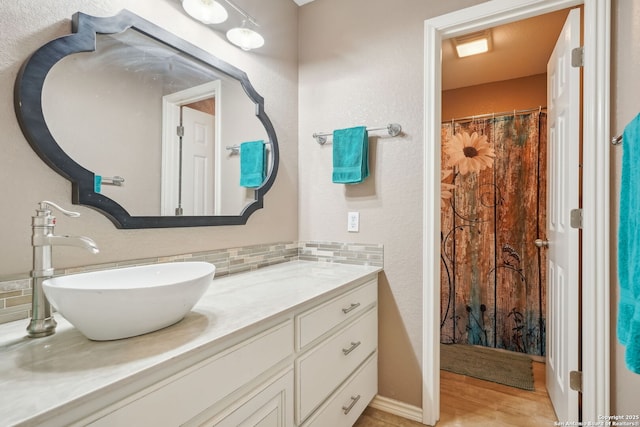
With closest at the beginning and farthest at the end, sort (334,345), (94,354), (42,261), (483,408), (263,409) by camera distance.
A: 1. (94,354)
2. (42,261)
3. (263,409)
4. (334,345)
5. (483,408)

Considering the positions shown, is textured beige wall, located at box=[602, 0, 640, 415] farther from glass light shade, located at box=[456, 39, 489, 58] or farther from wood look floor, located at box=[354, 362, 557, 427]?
glass light shade, located at box=[456, 39, 489, 58]

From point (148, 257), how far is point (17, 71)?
73cm

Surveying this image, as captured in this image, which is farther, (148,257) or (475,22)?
(475,22)

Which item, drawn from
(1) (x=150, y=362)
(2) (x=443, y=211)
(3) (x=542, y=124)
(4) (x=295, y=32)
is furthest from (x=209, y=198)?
(3) (x=542, y=124)

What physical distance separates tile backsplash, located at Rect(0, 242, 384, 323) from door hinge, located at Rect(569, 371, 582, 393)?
1.02 meters

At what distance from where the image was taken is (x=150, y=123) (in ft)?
4.25

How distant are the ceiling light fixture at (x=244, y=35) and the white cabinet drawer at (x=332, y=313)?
1.38 metres

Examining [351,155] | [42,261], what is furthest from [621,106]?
[42,261]

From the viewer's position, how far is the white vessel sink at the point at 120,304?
2.27 ft

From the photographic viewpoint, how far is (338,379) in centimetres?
139

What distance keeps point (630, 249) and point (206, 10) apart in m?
1.83

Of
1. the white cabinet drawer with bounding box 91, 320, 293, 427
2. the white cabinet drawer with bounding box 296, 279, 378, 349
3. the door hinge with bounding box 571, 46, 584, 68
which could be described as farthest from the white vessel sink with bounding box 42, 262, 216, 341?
the door hinge with bounding box 571, 46, 584, 68

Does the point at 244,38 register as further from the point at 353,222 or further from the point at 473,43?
the point at 473,43

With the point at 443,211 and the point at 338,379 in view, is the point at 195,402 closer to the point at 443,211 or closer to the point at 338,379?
the point at 338,379
